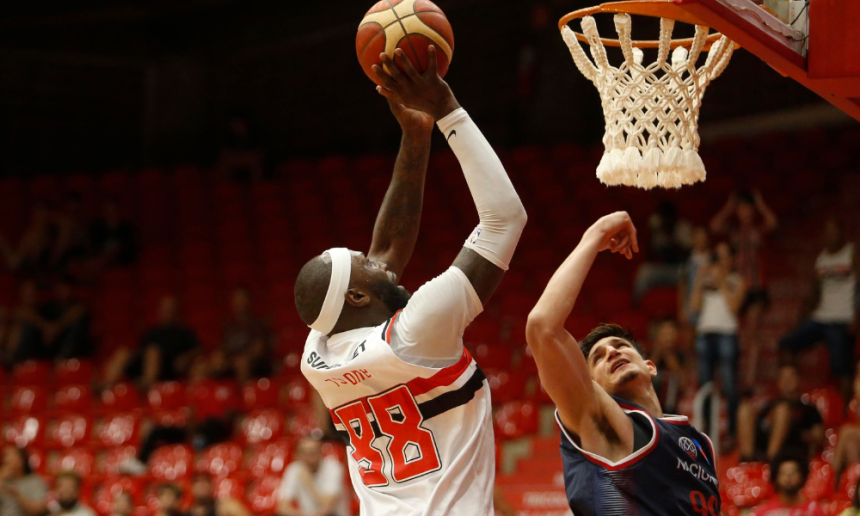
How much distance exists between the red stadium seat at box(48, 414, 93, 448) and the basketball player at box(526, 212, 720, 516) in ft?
25.7

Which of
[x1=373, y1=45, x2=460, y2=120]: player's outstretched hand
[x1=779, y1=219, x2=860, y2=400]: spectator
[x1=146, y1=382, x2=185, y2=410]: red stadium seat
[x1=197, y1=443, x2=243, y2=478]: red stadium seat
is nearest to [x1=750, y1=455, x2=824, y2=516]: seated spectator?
[x1=779, y1=219, x2=860, y2=400]: spectator

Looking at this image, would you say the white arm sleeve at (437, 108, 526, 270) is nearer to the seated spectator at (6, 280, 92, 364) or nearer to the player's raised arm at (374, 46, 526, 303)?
the player's raised arm at (374, 46, 526, 303)

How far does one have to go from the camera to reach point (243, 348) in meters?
9.99

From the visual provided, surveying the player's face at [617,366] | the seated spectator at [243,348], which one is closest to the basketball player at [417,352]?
the player's face at [617,366]

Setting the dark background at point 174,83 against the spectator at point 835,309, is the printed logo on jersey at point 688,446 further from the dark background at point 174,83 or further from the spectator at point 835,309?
the dark background at point 174,83

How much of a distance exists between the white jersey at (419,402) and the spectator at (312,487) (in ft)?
14.5

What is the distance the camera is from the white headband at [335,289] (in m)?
2.80

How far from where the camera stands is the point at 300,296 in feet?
9.27

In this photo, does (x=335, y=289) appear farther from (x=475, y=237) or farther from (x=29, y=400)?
(x=29, y=400)

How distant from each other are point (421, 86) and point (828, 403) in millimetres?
5816

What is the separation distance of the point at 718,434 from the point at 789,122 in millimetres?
5436

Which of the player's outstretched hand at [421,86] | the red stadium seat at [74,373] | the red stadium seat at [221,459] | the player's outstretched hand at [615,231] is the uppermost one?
the player's outstretched hand at [421,86]

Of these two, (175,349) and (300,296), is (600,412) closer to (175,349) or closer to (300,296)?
(300,296)

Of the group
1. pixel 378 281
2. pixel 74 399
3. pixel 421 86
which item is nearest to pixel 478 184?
pixel 421 86
